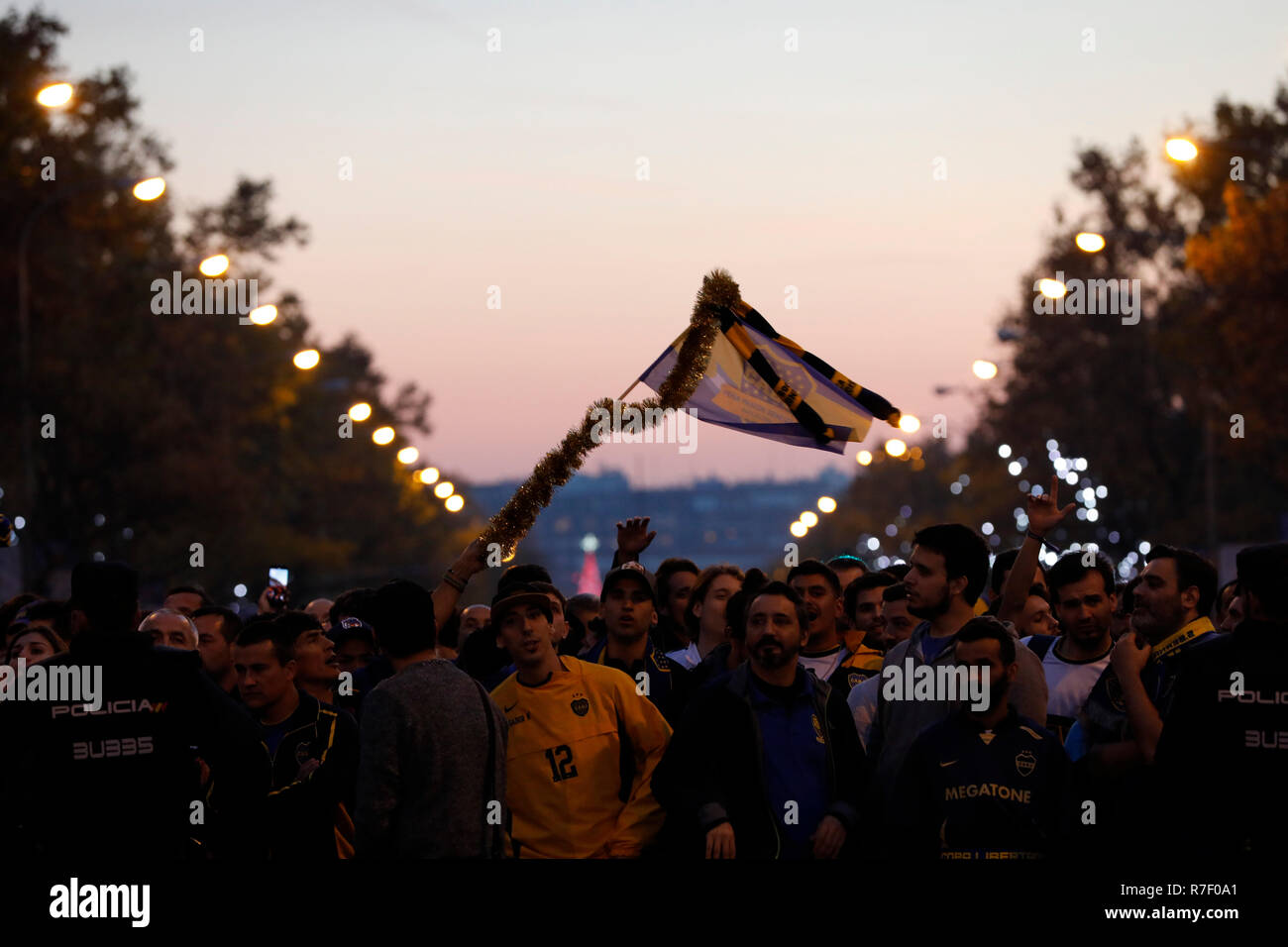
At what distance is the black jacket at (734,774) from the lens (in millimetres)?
7938

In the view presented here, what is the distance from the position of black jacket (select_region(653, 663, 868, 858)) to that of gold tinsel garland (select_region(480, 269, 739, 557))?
5.69 feet

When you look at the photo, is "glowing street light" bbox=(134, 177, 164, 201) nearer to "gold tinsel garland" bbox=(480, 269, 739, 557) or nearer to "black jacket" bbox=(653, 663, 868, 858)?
"gold tinsel garland" bbox=(480, 269, 739, 557)

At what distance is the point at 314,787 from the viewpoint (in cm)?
812

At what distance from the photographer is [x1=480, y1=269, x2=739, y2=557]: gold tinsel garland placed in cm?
970

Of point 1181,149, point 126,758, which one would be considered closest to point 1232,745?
point 126,758

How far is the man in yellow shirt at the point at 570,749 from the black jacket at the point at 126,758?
1.32 metres

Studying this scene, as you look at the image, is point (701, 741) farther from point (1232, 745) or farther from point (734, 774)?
point (1232, 745)

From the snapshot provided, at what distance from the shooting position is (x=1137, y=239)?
54531 mm

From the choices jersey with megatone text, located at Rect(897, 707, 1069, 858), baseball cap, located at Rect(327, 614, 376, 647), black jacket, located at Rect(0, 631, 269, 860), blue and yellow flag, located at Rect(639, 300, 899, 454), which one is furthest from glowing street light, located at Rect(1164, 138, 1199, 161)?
black jacket, located at Rect(0, 631, 269, 860)

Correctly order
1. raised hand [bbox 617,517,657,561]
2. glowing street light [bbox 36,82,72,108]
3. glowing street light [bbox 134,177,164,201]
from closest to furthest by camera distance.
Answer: raised hand [bbox 617,517,657,561], glowing street light [bbox 36,82,72,108], glowing street light [bbox 134,177,164,201]

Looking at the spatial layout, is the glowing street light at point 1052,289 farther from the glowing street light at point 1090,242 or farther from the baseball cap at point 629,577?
the baseball cap at point 629,577

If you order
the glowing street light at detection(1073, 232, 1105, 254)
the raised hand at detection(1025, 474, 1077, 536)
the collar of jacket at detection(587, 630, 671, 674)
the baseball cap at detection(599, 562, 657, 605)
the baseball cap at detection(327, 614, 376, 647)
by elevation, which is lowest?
the collar of jacket at detection(587, 630, 671, 674)

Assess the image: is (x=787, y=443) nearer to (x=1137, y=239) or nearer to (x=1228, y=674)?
(x=1228, y=674)

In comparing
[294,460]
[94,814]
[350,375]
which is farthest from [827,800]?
[350,375]
